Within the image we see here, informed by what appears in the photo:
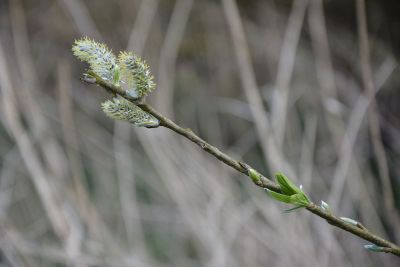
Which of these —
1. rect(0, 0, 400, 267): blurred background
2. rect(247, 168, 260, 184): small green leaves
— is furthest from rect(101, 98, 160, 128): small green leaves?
rect(0, 0, 400, 267): blurred background

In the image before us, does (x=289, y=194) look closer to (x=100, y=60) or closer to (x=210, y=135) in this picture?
(x=100, y=60)

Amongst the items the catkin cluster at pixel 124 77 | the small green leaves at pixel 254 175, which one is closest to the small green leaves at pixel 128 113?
the catkin cluster at pixel 124 77

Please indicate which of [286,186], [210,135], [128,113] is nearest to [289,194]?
[286,186]

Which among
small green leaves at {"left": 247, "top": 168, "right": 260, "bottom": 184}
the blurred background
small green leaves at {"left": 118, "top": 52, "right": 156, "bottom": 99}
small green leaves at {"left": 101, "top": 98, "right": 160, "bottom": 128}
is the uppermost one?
the blurred background

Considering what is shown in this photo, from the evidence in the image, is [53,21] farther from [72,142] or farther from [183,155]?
[183,155]

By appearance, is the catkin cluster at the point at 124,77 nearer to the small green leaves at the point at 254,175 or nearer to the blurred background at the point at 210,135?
the small green leaves at the point at 254,175

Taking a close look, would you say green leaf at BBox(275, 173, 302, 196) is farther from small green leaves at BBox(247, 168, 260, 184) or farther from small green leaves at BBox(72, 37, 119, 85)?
small green leaves at BBox(72, 37, 119, 85)
